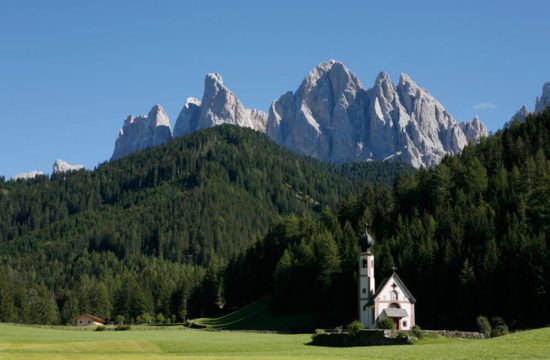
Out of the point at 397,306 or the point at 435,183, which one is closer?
the point at 397,306

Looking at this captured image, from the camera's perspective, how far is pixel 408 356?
175 ft

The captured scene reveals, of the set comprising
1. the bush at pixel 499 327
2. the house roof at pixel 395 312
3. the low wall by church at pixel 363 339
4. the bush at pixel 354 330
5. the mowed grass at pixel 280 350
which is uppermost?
the house roof at pixel 395 312

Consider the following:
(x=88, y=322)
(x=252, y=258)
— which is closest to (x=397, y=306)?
(x=252, y=258)

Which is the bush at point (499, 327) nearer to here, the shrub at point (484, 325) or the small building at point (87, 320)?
the shrub at point (484, 325)

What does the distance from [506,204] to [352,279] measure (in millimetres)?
25182

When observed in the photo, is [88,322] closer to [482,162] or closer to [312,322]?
[312,322]

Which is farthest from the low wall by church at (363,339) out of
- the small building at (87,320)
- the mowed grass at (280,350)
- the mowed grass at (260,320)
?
the small building at (87,320)

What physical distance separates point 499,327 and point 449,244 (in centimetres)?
2366

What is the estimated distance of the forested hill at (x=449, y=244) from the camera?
96.7m

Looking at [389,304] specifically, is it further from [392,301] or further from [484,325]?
[484,325]

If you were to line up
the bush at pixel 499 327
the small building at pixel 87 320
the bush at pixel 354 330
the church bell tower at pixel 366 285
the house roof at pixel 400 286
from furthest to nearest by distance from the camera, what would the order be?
the small building at pixel 87 320 → the church bell tower at pixel 366 285 → the house roof at pixel 400 286 → the bush at pixel 499 327 → the bush at pixel 354 330

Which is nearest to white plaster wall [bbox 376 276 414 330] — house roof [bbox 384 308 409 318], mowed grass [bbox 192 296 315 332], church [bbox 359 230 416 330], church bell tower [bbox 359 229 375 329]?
church [bbox 359 230 416 330]

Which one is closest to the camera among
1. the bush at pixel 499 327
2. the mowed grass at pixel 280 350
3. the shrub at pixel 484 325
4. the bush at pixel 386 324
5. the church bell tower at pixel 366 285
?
the mowed grass at pixel 280 350

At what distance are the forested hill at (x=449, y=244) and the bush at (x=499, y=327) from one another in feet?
0.86
